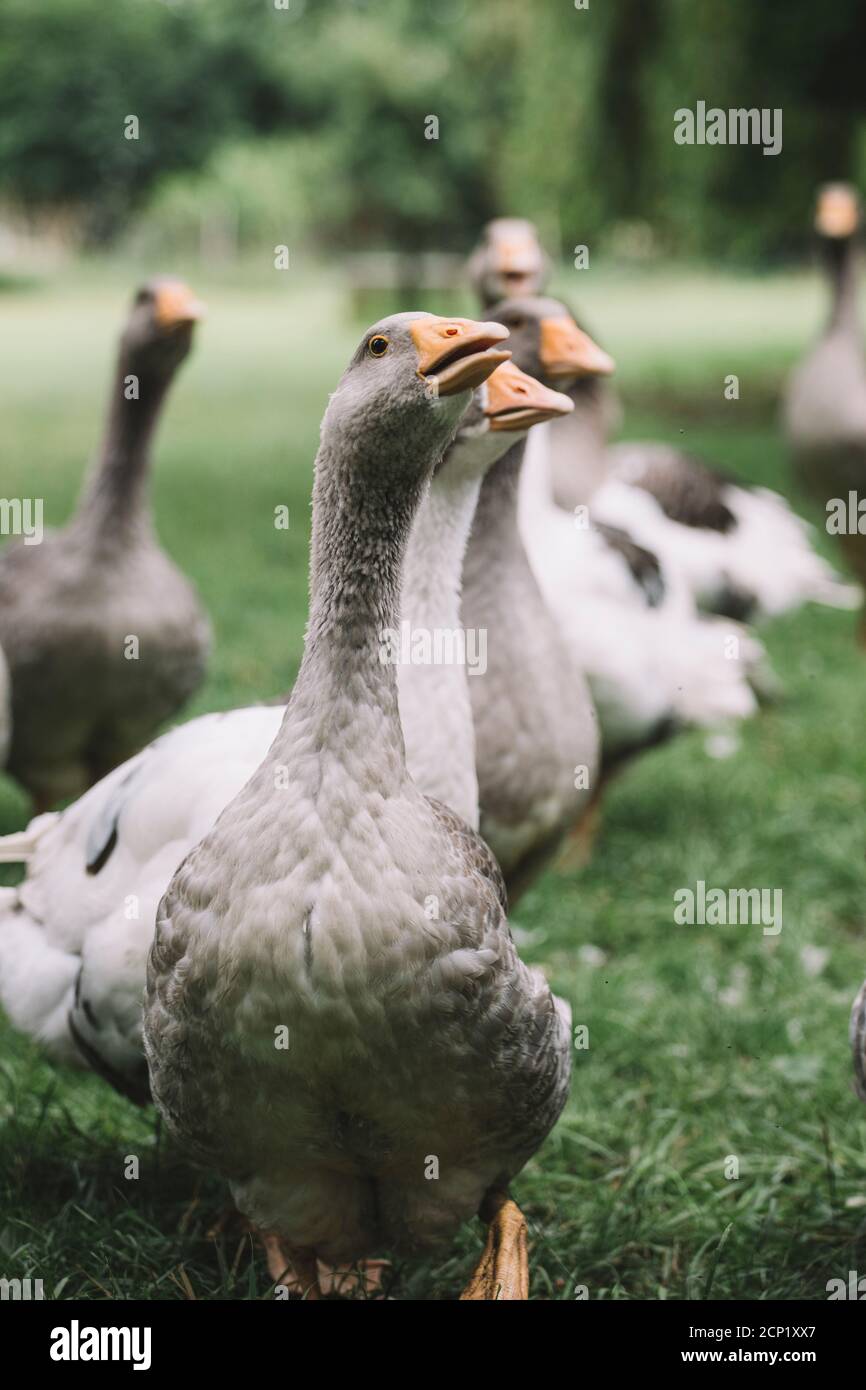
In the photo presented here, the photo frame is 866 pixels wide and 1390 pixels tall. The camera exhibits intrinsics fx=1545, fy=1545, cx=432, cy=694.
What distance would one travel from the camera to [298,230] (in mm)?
29438

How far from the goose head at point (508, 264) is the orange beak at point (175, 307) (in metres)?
1.27

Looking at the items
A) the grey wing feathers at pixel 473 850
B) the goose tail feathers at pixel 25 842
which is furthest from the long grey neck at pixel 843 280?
the grey wing feathers at pixel 473 850

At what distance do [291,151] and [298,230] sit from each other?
23.2ft

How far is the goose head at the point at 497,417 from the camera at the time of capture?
2924 millimetres

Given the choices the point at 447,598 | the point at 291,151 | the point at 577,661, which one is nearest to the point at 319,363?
the point at 291,151

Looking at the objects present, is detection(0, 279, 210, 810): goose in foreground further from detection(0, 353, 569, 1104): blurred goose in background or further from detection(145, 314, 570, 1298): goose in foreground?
detection(145, 314, 570, 1298): goose in foreground

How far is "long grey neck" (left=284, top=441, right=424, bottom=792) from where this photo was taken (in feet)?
7.04

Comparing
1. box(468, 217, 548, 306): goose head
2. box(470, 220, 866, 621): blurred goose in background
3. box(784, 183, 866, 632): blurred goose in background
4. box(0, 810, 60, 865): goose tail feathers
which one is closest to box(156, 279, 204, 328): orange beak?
box(468, 217, 548, 306): goose head

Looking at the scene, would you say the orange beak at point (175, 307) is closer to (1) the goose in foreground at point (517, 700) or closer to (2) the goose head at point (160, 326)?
(2) the goose head at point (160, 326)

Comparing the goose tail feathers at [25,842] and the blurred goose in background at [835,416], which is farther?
the blurred goose in background at [835,416]

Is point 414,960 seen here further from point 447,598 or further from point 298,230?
point 298,230

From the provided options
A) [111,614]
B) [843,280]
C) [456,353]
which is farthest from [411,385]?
[843,280]

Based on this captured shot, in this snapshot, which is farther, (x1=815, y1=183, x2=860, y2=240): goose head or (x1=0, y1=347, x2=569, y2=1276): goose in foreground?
(x1=815, y1=183, x2=860, y2=240): goose head

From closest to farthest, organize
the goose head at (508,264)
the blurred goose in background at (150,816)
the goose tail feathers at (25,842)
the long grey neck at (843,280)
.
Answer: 1. the blurred goose in background at (150,816)
2. the goose tail feathers at (25,842)
3. the goose head at (508,264)
4. the long grey neck at (843,280)
